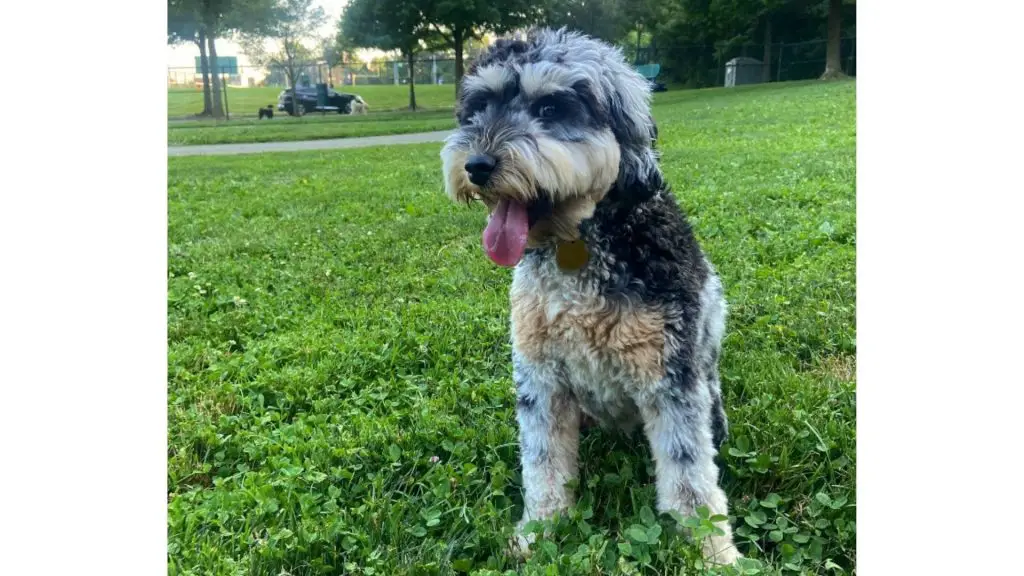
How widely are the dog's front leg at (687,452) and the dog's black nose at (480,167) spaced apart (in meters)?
0.93

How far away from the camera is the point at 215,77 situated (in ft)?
11.1

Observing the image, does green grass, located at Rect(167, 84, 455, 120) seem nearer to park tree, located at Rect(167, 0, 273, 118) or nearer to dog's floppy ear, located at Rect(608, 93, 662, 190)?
park tree, located at Rect(167, 0, 273, 118)

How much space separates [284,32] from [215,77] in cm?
43

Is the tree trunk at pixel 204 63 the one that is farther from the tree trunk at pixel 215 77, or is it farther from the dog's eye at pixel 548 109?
the dog's eye at pixel 548 109

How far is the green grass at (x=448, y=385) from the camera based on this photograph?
7.57ft

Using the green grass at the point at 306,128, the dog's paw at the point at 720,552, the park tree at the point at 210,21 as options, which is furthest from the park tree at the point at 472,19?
the dog's paw at the point at 720,552

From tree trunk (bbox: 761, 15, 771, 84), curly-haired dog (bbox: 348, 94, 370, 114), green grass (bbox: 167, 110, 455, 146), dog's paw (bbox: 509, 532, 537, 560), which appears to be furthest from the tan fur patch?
curly-haired dog (bbox: 348, 94, 370, 114)

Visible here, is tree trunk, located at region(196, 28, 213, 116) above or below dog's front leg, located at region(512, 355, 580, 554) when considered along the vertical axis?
above

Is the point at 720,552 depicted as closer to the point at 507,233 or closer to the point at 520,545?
the point at 520,545

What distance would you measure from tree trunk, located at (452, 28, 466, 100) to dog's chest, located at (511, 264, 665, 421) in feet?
2.55

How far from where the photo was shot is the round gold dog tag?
90.7 inches
